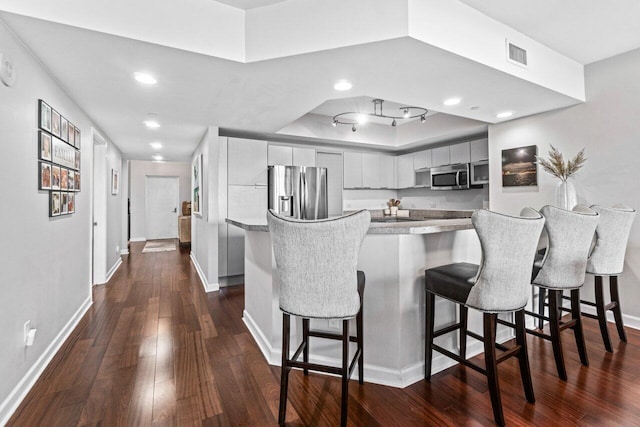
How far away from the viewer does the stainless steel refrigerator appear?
14.4ft

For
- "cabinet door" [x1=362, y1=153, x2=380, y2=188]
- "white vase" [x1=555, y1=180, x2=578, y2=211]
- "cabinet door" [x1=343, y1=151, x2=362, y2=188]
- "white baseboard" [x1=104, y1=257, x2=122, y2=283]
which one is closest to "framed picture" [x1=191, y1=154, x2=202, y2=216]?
"white baseboard" [x1=104, y1=257, x2=122, y2=283]

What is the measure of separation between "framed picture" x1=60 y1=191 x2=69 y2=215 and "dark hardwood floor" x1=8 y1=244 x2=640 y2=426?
3.63 feet

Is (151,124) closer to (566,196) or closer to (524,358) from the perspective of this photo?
(524,358)

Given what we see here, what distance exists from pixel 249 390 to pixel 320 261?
105cm

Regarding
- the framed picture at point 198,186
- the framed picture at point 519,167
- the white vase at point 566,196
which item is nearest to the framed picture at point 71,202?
the framed picture at point 198,186

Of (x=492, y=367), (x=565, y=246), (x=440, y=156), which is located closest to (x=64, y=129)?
(x=492, y=367)

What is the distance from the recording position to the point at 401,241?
190 cm

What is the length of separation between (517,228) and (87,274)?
417 centimetres

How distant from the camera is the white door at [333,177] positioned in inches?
215

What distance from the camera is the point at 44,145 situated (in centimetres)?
220

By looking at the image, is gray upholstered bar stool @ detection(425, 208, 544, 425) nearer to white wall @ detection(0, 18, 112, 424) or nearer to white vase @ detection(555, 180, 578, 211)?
white vase @ detection(555, 180, 578, 211)

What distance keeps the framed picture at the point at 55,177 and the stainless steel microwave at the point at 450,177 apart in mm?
4839

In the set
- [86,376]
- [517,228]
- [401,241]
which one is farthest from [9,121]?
[517,228]

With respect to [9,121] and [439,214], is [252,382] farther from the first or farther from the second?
[439,214]
